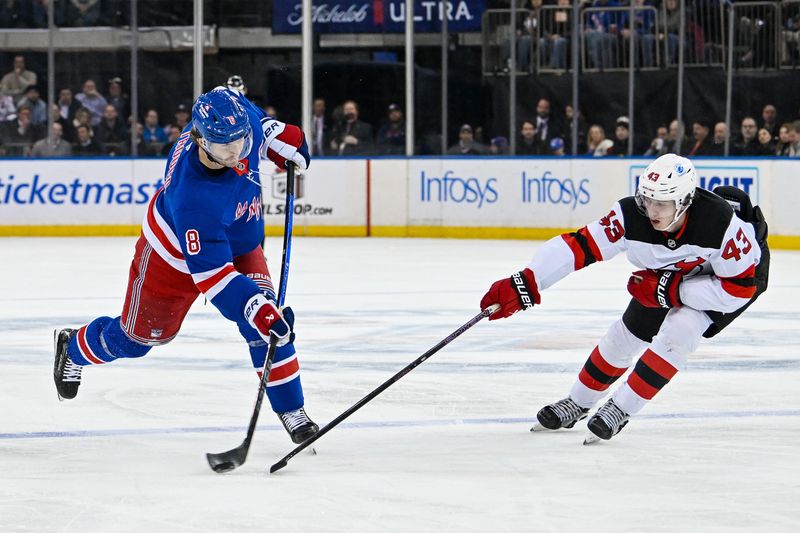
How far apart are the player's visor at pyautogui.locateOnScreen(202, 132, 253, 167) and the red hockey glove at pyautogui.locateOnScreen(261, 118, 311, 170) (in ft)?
1.52

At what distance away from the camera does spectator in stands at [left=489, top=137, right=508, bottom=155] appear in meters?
13.2

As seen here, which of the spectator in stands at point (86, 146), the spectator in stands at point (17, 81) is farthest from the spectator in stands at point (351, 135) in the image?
the spectator in stands at point (17, 81)

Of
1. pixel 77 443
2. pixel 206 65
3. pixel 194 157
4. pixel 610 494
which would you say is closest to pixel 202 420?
pixel 77 443

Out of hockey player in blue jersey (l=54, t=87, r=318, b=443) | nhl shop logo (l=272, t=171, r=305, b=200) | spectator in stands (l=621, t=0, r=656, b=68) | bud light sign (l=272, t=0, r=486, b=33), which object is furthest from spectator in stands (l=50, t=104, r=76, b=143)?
hockey player in blue jersey (l=54, t=87, r=318, b=443)

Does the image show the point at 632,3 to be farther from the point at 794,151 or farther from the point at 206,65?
the point at 206,65

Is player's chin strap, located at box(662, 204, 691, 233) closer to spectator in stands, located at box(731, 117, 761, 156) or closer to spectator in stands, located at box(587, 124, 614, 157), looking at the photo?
spectator in stands, located at box(731, 117, 761, 156)

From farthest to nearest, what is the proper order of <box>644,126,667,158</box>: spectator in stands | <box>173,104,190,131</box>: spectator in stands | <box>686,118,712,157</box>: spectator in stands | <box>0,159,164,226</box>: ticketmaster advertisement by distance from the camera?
<box>173,104,190,131</box>: spectator in stands, <box>0,159,164,226</box>: ticketmaster advertisement, <box>644,126,667,158</box>: spectator in stands, <box>686,118,712,157</box>: spectator in stands

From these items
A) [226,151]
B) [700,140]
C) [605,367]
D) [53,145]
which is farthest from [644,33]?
[226,151]

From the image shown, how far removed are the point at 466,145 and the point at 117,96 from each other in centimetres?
354

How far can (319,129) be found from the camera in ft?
45.3

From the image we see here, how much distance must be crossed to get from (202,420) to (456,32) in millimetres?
9831

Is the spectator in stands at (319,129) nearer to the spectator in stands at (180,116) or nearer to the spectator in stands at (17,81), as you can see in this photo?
the spectator in stands at (180,116)

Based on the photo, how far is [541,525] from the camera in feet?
10.2

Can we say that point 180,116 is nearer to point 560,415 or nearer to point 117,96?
point 117,96
